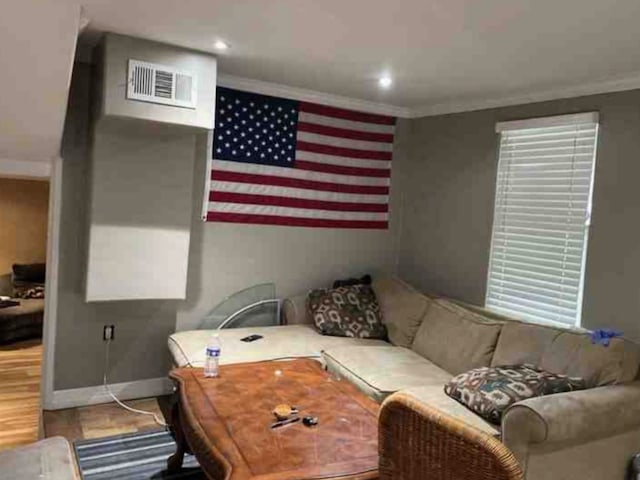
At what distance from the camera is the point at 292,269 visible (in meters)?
4.29

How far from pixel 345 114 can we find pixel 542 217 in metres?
1.76

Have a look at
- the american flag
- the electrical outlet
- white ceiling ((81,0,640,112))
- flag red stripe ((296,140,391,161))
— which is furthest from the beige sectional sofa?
white ceiling ((81,0,640,112))

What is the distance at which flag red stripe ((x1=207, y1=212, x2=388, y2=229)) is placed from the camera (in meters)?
3.94

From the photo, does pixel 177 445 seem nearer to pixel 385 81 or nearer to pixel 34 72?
pixel 34 72

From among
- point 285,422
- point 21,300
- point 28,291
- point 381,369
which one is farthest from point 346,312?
point 28,291

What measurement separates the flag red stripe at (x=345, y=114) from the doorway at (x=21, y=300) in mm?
3067

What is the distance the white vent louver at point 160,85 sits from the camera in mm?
2955

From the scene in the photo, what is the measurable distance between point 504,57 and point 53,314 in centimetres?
324

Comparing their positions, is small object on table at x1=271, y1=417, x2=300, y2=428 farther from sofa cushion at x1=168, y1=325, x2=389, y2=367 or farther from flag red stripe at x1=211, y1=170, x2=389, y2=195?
flag red stripe at x1=211, y1=170, x2=389, y2=195

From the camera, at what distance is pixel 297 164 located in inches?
164

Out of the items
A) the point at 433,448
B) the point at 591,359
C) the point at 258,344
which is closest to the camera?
the point at 433,448

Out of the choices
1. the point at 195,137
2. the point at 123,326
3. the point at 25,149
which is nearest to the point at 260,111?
the point at 195,137

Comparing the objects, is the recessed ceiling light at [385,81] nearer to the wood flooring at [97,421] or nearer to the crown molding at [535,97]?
the crown molding at [535,97]

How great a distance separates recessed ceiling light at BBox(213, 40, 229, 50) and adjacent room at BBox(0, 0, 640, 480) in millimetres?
23
